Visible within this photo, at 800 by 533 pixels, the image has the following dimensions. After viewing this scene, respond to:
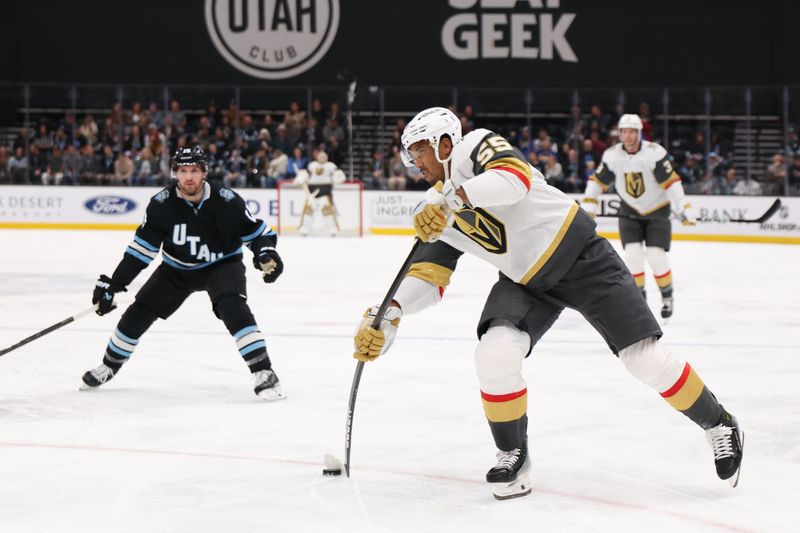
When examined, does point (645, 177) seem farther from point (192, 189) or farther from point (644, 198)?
point (192, 189)

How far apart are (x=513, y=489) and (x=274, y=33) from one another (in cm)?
1546

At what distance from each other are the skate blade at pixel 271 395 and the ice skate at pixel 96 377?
701mm

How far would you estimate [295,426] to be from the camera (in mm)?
4199

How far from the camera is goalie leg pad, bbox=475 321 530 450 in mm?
3152

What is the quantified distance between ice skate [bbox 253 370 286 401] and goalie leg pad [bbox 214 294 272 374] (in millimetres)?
32

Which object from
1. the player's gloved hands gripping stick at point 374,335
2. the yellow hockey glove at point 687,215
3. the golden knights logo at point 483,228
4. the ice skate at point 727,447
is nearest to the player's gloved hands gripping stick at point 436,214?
the golden knights logo at point 483,228

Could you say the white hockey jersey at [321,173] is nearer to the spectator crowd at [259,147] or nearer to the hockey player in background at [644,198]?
the spectator crowd at [259,147]

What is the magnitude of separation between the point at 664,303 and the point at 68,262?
5563 mm

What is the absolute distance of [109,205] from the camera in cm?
1512

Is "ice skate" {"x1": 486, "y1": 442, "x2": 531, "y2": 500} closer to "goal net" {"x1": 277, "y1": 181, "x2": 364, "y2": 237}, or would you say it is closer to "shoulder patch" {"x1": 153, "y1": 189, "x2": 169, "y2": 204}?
"shoulder patch" {"x1": 153, "y1": 189, "x2": 169, "y2": 204}

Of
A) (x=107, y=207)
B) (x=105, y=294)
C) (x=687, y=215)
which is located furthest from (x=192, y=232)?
(x=107, y=207)

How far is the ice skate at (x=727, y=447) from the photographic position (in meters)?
3.25

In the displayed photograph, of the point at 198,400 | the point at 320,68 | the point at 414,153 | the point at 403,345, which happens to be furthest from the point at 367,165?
the point at 414,153

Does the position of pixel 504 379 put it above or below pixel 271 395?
above
